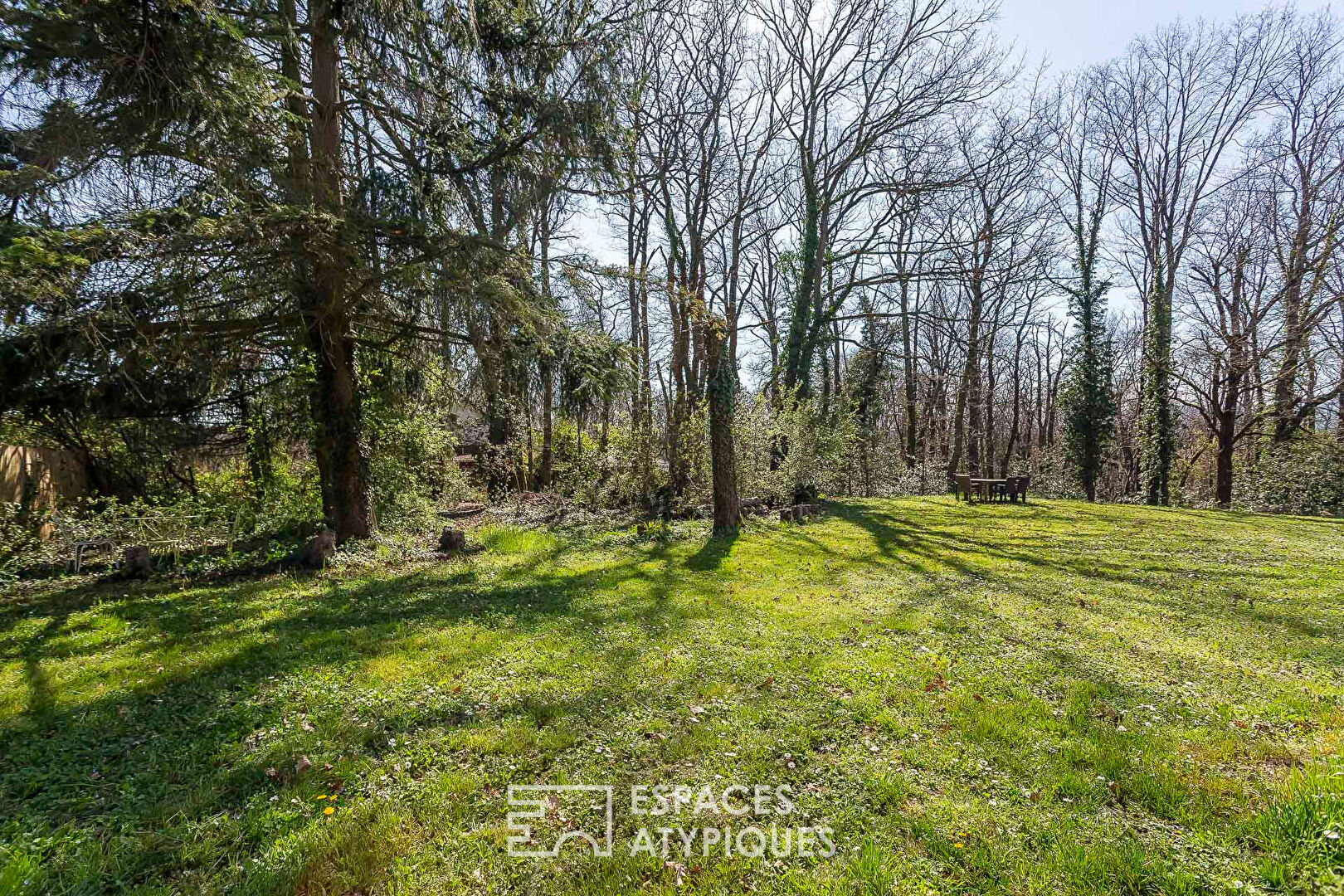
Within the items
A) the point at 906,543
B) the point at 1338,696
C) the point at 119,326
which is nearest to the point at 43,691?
the point at 119,326

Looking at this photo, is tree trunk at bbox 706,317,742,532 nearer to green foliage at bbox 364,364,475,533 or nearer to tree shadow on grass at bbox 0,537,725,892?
tree shadow on grass at bbox 0,537,725,892

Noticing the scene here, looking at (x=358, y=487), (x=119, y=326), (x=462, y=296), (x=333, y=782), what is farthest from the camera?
(x=358, y=487)

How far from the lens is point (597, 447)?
1366 centimetres

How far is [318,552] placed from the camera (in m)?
7.22

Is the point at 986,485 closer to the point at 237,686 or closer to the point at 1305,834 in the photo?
the point at 1305,834

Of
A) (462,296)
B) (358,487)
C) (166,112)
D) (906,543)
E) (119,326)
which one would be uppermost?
(166,112)

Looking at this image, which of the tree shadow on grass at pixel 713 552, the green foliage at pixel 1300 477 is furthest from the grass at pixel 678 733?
the green foliage at pixel 1300 477

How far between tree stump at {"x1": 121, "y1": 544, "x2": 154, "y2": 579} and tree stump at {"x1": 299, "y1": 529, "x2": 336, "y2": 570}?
1.69m

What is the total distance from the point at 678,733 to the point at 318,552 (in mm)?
6364

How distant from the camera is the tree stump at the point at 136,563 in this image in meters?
6.73

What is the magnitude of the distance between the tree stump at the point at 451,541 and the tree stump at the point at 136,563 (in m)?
3.48

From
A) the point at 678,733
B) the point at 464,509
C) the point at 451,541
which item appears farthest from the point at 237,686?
the point at 464,509

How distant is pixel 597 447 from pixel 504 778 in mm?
11115

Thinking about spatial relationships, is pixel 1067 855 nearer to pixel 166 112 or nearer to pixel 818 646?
pixel 818 646
